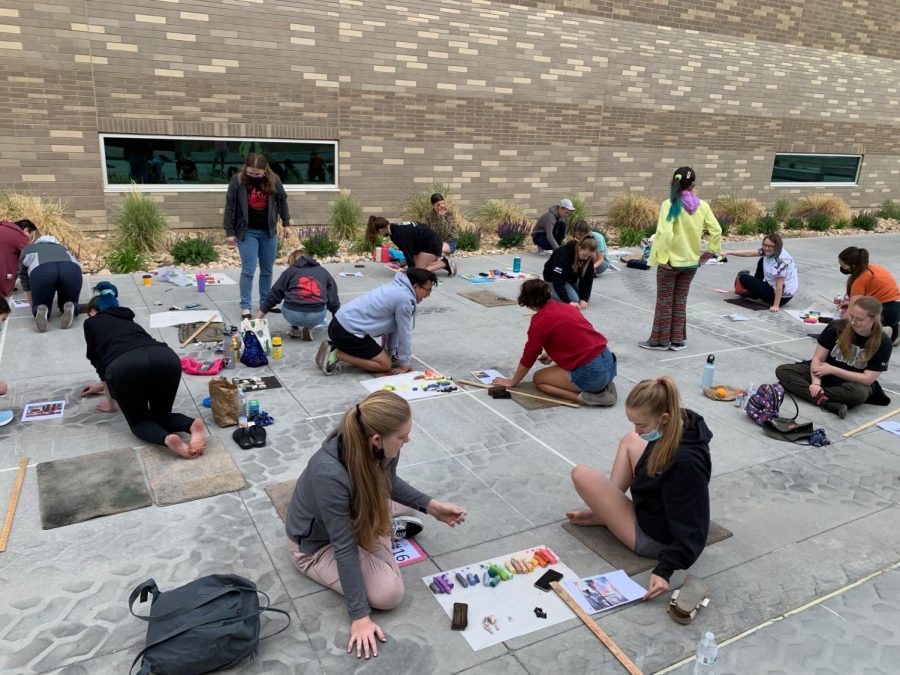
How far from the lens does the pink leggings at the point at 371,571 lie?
338cm

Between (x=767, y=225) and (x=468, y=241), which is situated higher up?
(x=767, y=225)

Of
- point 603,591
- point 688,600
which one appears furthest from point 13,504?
point 688,600

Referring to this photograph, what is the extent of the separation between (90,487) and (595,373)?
13.2 ft

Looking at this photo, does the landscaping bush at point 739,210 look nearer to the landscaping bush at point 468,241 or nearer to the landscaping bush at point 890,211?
the landscaping bush at point 890,211

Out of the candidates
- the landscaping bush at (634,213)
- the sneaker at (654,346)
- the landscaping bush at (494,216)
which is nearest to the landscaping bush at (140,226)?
the landscaping bush at (494,216)

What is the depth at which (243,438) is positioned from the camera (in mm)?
5211

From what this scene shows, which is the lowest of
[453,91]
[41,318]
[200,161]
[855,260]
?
[41,318]

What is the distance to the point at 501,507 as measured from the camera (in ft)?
14.8

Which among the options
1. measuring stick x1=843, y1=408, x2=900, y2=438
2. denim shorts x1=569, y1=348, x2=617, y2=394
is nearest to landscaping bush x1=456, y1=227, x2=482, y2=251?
denim shorts x1=569, y1=348, x2=617, y2=394

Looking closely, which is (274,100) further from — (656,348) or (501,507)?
(501,507)

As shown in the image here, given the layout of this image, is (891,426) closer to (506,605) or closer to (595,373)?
(595,373)

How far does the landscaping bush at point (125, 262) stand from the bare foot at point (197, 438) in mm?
6261

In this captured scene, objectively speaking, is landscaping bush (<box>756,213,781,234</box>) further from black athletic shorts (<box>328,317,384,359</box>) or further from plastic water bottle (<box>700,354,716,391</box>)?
black athletic shorts (<box>328,317,384,359</box>)

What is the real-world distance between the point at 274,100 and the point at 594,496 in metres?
11.0
